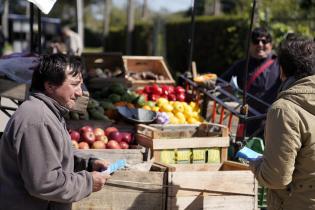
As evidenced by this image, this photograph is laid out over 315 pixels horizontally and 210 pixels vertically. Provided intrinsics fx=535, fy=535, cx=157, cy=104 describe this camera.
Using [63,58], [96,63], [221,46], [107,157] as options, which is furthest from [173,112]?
[221,46]

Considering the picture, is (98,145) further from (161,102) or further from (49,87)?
(49,87)

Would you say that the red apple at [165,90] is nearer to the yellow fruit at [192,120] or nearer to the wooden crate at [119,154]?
the yellow fruit at [192,120]

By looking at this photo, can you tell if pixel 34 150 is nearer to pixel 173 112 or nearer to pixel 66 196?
pixel 66 196

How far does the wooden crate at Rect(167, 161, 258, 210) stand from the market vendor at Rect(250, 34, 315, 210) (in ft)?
2.95

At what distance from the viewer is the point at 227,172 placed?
13.4 ft

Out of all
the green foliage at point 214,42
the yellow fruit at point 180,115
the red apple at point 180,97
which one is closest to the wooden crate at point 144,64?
the red apple at point 180,97

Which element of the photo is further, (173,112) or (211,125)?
(173,112)

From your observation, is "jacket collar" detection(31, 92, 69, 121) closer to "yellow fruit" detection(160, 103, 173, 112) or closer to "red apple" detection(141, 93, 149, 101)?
"yellow fruit" detection(160, 103, 173, 112)

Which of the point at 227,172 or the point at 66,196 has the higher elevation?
the point at 66,196

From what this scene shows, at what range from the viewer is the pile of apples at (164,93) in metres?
6.89

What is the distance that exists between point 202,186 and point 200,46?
14.4 m

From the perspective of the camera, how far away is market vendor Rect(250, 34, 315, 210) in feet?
9.53

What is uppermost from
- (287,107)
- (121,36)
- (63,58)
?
(63,58)

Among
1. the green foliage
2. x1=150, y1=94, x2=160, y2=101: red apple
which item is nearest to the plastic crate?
x1=150, y1=94, x2=160, y2=101: red apple
